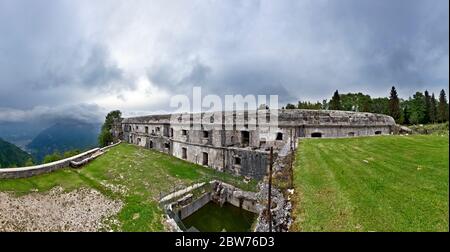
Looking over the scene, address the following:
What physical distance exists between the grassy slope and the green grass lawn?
24.0ft

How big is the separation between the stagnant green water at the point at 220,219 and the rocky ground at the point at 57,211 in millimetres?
4288

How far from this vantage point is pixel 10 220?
35.9 feet

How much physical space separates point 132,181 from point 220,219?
22.5ft

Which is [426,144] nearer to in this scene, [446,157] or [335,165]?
[446,157]

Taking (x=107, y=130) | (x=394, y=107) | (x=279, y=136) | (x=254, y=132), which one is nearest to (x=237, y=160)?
(x=254, y=132)

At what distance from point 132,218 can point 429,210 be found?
38.1 feet

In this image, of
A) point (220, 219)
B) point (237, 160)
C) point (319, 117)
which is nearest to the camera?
point (220, 219)

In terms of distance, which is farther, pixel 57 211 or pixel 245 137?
pixel 245 137

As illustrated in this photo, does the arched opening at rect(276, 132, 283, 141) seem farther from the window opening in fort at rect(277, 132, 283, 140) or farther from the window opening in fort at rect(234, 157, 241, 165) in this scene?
the window opening in fort at rect(234, 157, 241, 165)

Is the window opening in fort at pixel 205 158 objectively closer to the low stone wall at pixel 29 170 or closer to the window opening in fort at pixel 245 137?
the window opening in fort at pixel 245 137

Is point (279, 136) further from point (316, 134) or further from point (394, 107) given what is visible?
point (394, 107)

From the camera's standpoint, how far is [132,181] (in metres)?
17.9

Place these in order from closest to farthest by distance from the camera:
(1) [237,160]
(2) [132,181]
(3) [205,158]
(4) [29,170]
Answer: (4) [29,170], (2) [132,181], (1) [237,160], (3) [205,158]

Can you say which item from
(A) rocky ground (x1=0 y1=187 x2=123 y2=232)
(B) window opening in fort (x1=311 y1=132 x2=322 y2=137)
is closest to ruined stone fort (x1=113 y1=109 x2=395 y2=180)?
(B) window opening in fort (x1=311 y1=132 x2=322 y2=137)
